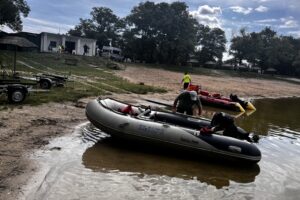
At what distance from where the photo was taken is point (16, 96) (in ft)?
41.5

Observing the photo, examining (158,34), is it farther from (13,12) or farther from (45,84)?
(45,84)

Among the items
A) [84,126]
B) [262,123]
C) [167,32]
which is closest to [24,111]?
[84,126]

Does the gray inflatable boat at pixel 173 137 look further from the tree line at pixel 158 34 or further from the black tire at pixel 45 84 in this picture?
the tree line at pixel 158 34

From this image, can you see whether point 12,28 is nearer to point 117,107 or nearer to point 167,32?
point 167,32

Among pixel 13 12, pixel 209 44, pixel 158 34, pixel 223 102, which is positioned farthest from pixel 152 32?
pixel 223 102

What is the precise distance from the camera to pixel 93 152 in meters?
9.01

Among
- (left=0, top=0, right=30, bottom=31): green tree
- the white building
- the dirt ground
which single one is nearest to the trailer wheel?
the dirt ground

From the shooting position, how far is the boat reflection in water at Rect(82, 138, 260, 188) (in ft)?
26.4

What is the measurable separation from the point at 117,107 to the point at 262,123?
799cm

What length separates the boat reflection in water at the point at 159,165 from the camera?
26.4 feet

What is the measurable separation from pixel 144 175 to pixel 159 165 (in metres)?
0.84

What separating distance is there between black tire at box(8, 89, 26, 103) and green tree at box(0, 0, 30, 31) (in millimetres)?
26561

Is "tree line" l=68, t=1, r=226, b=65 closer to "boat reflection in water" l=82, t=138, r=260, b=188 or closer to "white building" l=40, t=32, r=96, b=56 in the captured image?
"white building" l=40, t=32, r=96, b=56

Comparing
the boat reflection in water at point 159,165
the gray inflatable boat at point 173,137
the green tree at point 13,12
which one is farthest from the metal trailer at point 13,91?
the green tree at point 13,12
